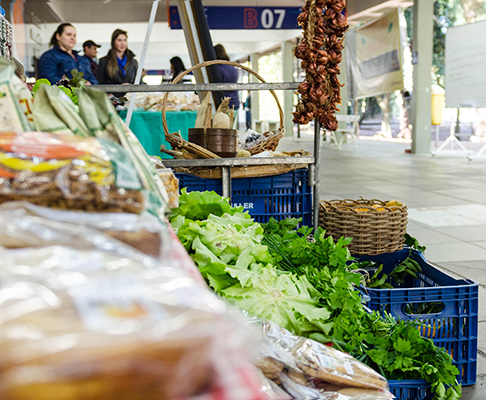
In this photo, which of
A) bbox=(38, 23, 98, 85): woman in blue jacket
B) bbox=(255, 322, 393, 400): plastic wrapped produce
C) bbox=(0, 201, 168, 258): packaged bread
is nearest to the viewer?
bbox=(0, 201, 168, 258): packaged bread

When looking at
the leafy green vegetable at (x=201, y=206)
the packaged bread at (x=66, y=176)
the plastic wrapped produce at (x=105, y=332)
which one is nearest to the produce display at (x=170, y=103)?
the leafy green vegetable at (x=201, y=206)

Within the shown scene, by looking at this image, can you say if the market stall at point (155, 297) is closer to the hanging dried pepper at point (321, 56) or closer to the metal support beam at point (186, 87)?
the metal support beam at point (186, 87)

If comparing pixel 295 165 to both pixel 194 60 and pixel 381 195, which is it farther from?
pixel 381 195

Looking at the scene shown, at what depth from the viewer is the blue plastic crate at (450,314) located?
177 cm

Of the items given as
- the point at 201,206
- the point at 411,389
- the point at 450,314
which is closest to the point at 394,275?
the point at 450,314

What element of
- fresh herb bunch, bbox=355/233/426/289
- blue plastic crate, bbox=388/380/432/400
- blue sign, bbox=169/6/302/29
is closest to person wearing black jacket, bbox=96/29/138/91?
fresh herb bunch, bbox=355/233/426/289

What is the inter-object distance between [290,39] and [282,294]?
16.7m

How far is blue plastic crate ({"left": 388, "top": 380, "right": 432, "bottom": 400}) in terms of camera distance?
4.87 feet

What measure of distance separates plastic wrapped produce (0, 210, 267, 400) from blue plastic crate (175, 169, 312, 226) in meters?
2.00

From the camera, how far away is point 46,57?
493 centimetres

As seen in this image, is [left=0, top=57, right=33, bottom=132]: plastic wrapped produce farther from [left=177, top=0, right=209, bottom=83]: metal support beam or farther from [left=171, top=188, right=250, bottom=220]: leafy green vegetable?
[left=177, top=0, right=209, bottom=83]: metal support beam

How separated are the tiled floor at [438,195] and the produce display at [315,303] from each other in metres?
0.42

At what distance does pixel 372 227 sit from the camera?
245 centimetres

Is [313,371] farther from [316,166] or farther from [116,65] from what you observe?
[116,65]
